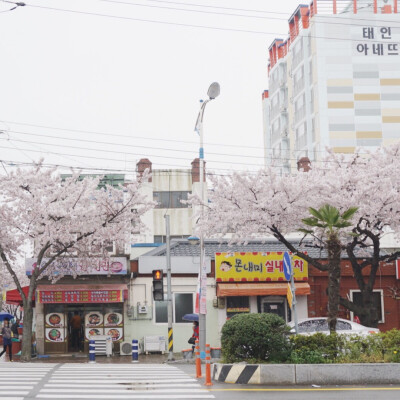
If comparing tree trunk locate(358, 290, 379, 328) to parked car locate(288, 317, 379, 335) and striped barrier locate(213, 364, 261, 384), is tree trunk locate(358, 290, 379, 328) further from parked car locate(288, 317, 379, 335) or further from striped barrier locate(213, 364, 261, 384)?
striped barrier locate(213, 364, 261, 384)

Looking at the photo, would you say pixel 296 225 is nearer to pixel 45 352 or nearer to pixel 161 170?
pixel 45 352

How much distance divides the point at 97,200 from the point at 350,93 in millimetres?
52445

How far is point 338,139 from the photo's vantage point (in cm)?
7925

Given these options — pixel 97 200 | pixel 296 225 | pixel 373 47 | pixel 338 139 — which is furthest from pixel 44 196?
pixel 373 47

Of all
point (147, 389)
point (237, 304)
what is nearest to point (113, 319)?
point (237, 304)

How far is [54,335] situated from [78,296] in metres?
2.20

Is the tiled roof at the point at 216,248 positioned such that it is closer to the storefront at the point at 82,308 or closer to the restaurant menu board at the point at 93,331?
the storefront at the point at 82,308

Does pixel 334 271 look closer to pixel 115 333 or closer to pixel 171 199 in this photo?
pixel 115 333

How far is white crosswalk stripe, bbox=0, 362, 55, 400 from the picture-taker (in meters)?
16.3

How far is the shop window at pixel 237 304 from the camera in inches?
1404

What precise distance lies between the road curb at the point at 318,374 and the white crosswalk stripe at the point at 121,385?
1.31 metres

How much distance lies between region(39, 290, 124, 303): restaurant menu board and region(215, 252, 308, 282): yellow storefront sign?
4913 mm

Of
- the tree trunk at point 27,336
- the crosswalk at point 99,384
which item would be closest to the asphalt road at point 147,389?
the crosswalk at point 99,384

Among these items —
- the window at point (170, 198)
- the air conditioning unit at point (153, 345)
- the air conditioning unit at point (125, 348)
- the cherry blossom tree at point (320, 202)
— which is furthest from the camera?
the window at point (170, 198)
